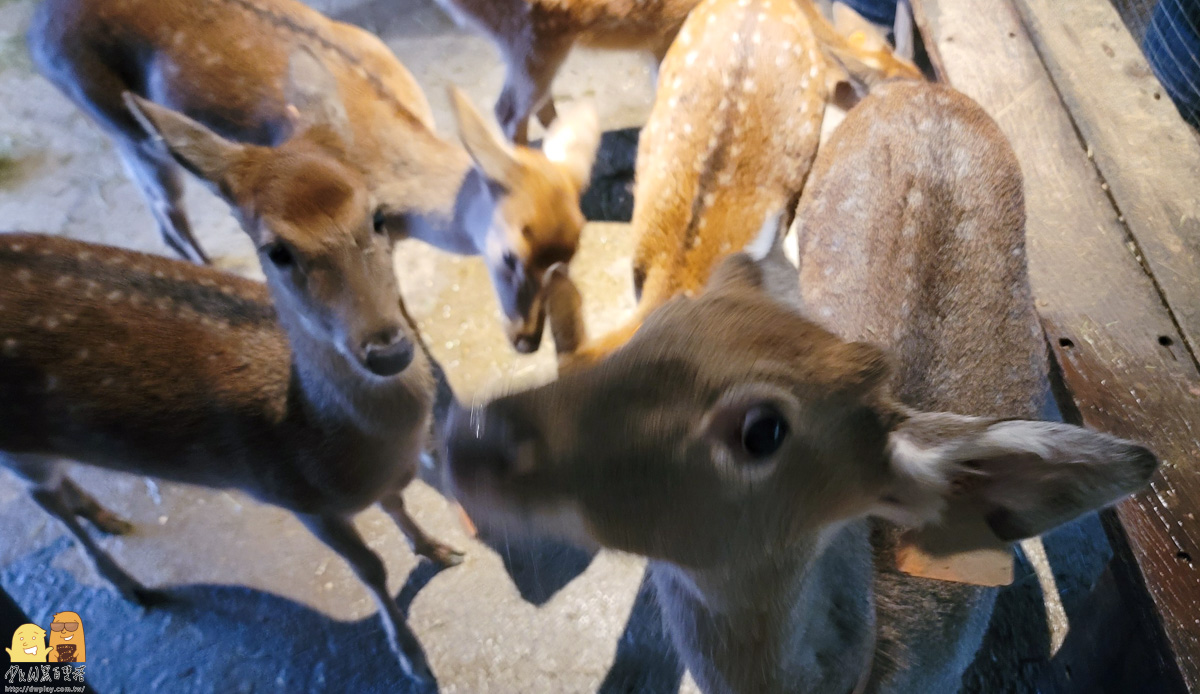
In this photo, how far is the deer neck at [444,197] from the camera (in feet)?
7.59

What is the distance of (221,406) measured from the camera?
165cm

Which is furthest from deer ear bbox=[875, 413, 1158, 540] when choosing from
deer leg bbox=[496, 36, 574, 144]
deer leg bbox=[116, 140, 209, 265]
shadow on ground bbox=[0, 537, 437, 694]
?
deer leg bbox=[496, 36, 574, 144]

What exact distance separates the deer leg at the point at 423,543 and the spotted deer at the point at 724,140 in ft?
3.33

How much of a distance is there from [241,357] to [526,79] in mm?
1859

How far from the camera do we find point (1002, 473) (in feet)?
3.00

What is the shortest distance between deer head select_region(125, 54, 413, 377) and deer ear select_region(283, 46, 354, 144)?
62 centimetres

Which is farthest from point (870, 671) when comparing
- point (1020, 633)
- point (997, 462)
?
point (1020, 633)

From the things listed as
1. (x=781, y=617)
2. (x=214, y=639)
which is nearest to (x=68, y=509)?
(x=214, y=639)

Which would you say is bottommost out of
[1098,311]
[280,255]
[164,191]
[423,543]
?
[423,543]

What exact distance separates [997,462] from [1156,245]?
140 centimetres

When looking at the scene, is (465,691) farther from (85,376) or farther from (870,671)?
(85,376)

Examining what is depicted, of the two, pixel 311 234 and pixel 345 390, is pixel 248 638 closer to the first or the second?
pixel 345 390

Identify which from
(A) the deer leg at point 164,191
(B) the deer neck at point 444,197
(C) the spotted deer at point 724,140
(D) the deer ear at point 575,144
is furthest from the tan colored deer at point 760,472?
(A) the deer leg at point 164,191

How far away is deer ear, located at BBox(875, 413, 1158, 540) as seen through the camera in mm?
810
